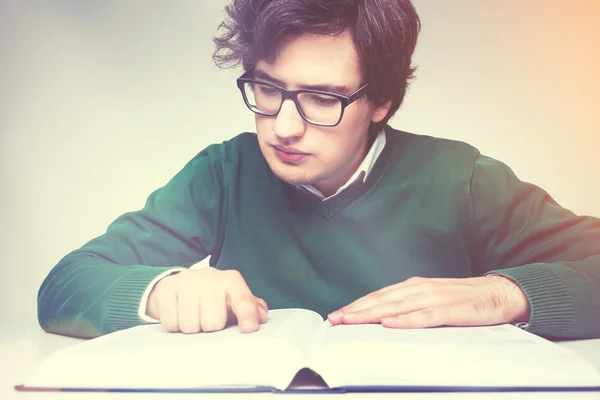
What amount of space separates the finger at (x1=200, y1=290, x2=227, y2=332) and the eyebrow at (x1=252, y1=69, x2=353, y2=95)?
1.30 feet

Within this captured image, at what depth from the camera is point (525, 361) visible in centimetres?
63

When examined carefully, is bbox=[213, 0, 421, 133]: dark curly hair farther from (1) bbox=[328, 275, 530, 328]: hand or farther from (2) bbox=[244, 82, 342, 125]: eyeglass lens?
(1) bbox=[328, 275, 530, 328]: hand

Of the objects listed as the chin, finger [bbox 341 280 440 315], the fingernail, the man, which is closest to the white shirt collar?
the man

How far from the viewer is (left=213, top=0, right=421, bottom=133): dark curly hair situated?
3.21ft

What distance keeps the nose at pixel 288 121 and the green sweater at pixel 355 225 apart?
0.19 metres

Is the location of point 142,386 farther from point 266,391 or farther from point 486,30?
point 486,30

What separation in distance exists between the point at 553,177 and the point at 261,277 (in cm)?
61

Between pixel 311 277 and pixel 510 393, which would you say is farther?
pixel 311 277

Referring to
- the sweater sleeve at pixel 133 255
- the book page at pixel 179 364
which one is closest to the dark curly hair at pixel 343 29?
the sweater sleeve at pixel 133 255

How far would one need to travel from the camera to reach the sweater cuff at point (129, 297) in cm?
84

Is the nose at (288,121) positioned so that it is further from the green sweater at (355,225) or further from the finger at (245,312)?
the finger at (245,312)

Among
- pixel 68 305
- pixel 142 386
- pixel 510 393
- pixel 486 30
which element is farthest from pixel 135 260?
pixel 486 30

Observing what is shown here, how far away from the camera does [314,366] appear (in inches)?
24.3

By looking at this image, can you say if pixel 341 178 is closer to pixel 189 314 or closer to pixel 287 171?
pixel 287 171
